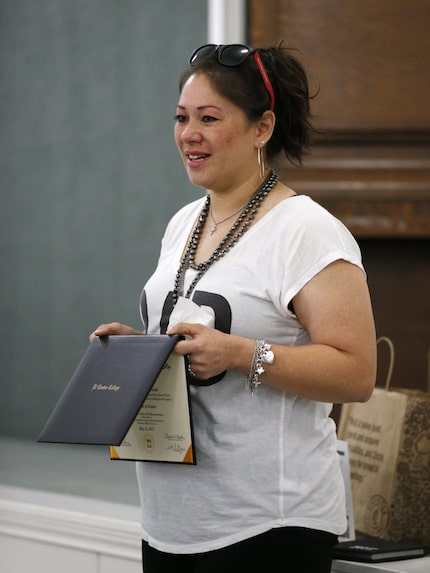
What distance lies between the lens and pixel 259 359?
4.01 ft

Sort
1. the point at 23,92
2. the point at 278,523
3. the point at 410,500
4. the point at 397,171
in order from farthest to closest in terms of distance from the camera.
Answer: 1. the point at 23,92
2. the point at 397,171
3. the point at 410,500
4. the point at 278,523

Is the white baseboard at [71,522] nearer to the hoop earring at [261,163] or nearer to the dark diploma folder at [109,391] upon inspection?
the dark diploma folder at [109,391]

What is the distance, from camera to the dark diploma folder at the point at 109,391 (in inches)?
47.1

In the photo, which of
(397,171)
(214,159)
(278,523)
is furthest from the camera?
(397,171)

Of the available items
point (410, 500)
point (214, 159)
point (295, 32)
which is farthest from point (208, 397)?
point (295, 32)

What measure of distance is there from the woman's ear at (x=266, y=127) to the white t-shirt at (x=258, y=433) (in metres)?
0.14

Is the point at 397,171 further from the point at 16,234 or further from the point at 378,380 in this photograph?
the point at 16,234

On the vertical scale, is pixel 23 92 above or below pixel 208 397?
above

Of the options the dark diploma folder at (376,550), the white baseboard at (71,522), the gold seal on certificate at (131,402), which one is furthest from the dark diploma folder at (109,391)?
the white baseboard at (71,522)

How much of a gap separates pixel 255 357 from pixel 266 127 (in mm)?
367

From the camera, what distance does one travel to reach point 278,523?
1.25 metres

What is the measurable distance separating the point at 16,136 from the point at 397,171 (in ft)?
4.11

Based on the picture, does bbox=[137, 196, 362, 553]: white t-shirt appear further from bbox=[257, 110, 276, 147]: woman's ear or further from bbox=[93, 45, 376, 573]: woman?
bbox=[257, 110, 276, 147]: woman's ear

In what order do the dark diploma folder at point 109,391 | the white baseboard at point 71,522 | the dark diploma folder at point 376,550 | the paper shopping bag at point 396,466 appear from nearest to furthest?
the dark diploma folder at point 109,391, the dark diploma folder at point 376,550, the paper shopping bag at point 396,466, the white baseboard at point 71,522
